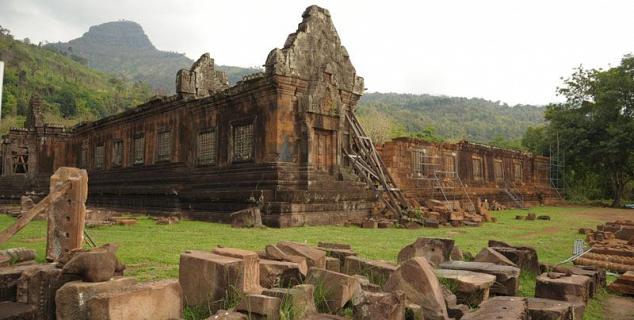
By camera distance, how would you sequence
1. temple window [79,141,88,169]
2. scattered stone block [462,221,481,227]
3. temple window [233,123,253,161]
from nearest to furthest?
scattered stone block [462,221,481,227] → temple window [233,123,253,161] → temple window [79,141,88,169]

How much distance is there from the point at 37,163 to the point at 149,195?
12810 millimetres

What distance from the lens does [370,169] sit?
14938 millimetres

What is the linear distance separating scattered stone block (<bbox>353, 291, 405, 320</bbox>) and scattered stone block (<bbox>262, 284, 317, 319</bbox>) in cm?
39

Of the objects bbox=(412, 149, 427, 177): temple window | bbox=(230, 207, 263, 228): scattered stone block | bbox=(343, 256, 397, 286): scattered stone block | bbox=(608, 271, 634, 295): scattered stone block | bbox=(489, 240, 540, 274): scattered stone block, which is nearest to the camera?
bbox=(343, 256, 397, 286): scattered stone block

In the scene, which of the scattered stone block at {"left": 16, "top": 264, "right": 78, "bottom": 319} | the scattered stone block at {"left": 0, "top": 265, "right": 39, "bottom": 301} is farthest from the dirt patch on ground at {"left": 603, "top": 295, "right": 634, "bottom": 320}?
the scattered stone block at {"left": 0, "top": 265, "right": 39, "bottom": 301}

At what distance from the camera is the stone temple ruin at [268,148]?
12.9 metres

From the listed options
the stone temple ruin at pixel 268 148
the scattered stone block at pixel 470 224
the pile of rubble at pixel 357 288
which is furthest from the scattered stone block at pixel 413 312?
the scattered stone block at pixel 470 224

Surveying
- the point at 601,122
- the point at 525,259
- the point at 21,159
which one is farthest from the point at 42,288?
the point at 601,122

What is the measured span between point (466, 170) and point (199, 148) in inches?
522

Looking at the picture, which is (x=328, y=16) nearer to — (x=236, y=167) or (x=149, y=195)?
(x=236, y=167)

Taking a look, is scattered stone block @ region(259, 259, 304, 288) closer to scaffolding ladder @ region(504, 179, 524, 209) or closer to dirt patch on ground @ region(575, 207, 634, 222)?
dirt patch on ground @ region(575, 207, 634, 222)

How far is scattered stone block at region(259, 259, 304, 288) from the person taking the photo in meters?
4.32

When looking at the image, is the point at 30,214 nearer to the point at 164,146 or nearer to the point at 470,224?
the point at 470,224

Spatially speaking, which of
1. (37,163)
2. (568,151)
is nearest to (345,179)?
(37,163)
